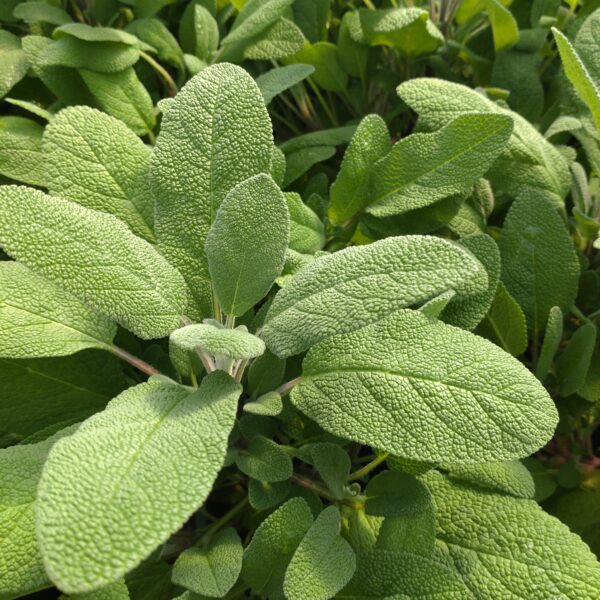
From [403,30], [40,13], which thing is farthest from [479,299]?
[40,13]

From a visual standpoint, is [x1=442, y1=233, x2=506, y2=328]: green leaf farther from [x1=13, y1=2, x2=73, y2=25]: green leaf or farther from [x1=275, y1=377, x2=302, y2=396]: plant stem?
[x1=13, y1=2, x2=73, y2=25]: green leaf

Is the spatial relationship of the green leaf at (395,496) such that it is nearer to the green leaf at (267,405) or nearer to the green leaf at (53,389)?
the green leaf at (267,405)

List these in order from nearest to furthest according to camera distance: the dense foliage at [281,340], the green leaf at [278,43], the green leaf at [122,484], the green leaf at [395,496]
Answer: the green leaf at [122,484] < the dense foliage at [281,340] < the green leaf at [395,496] < the green leaf at [278,43]

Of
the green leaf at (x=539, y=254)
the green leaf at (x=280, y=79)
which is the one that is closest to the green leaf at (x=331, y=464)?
the green leaf at (x=539, y=254)

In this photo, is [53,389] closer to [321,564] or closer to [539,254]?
[321,564]

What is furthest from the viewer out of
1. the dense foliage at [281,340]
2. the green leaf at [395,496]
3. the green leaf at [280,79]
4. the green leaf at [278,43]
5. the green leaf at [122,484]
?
the green leaf at [278,43]

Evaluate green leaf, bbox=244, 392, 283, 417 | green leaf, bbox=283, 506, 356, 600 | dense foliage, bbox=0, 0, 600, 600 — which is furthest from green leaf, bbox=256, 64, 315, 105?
green leaf, bbox=283, 506, 356, 600
